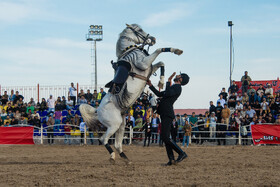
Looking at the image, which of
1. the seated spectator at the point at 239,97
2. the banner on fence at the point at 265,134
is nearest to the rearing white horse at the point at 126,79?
the banner on fence at the point at 265,134

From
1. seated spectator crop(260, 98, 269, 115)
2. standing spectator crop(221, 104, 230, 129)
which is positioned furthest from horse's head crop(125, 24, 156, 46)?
seated spectator crop(260, 98, 269, 115)

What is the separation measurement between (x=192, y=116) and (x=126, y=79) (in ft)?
38.8

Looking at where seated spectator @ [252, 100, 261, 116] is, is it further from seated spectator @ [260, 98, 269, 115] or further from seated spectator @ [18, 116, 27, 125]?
seated spectator @ [18, 116, 27, 125]

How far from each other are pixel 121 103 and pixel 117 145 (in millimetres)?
1155

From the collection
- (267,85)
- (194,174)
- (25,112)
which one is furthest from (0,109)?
(194,174)

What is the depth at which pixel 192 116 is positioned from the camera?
21078 millimetres

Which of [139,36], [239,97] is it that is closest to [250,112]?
[239,97]

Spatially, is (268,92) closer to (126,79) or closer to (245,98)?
(245,98)

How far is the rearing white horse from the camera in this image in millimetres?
9750

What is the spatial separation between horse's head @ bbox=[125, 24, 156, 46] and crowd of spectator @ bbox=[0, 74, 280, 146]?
7.99 metres

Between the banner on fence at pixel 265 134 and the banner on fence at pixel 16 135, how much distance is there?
11.3 metres

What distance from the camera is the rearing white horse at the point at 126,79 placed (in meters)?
9.75

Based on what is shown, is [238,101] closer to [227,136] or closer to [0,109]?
[227,136]

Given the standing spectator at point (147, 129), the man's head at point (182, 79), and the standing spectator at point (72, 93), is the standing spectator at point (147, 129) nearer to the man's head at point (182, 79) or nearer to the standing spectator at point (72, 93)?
the standing spectator at point (72, 93)
